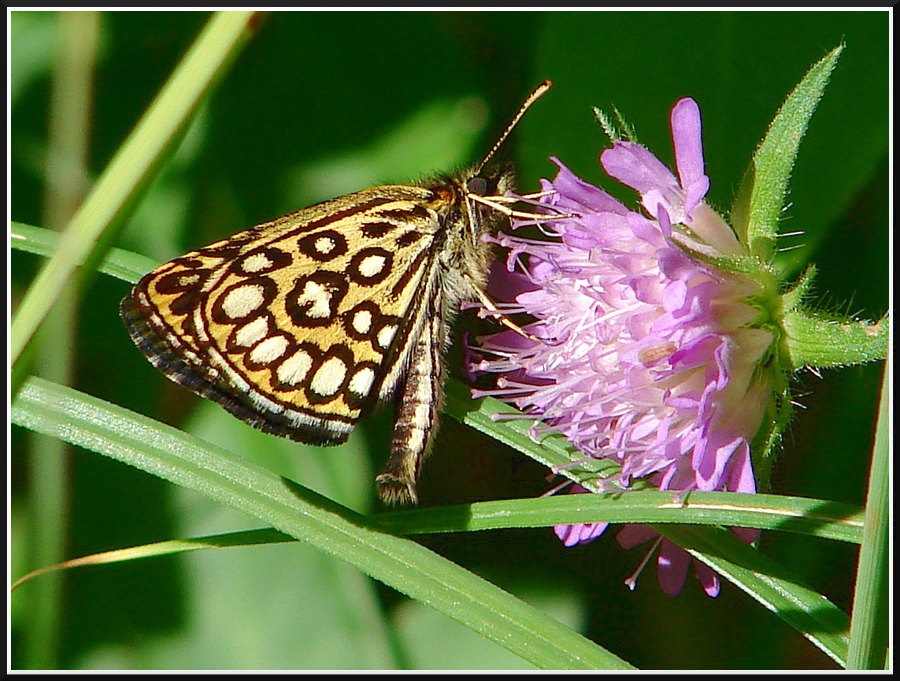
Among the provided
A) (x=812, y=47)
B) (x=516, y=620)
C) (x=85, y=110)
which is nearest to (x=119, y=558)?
Answer: (x=516, y=620)

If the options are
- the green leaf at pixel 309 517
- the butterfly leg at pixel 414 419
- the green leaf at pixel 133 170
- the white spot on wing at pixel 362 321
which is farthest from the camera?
the white spot on wing at pixel 362 321

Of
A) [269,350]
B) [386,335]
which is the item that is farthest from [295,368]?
[386,335]

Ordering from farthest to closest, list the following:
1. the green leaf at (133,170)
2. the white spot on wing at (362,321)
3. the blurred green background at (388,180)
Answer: the blurred green background at (388,180)
the white spot on wing at (362,321)
the green leaf at (133,170)

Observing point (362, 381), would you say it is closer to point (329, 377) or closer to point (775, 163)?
point (329, 377)

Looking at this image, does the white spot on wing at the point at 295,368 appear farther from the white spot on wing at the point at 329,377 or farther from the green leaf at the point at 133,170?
the green leaf at the point at 133,170

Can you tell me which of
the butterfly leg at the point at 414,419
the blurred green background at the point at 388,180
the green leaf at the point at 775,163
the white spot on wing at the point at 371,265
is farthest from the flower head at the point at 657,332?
the blurred green background at the point at 388,180

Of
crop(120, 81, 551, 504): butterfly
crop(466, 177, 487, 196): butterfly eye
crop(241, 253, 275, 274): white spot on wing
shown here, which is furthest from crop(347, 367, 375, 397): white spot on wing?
crop(466, 177, 487, 196): butterfly eye
